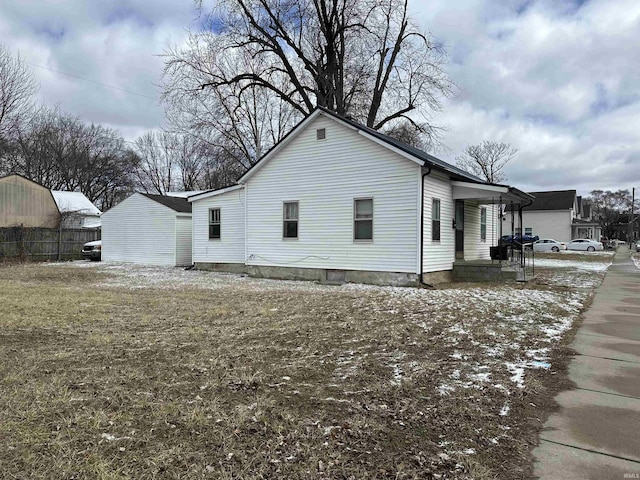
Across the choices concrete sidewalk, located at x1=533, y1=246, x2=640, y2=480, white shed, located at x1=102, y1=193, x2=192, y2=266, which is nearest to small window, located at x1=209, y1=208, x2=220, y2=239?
white shed, located at x1=102, y1=193, x2=192, y2=266

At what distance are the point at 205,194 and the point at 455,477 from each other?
16.8m

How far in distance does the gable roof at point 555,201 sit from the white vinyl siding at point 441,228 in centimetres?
4189

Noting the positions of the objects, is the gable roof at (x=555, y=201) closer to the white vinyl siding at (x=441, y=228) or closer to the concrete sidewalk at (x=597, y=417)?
the white vinyl siding at (x=441, y=228)

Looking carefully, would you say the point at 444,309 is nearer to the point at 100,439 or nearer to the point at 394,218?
the point at 394,218

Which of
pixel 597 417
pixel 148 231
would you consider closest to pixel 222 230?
pixel 148 231

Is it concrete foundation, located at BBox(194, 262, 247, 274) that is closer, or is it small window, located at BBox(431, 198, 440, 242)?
small window, located at BBox(431, 198, 440, 242)

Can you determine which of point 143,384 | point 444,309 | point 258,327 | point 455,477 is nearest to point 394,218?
point 444,309

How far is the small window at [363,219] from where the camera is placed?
13500 millimetres

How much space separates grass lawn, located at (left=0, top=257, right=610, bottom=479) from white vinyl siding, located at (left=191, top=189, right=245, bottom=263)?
9.11m

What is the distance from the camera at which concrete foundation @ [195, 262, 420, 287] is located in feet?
42.2

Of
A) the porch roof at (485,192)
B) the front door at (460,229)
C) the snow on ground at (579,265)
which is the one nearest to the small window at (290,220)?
the porch roof at (485,192)

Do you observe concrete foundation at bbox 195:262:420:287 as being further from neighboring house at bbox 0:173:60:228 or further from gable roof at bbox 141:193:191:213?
neighboring house at bbox 0:173:60:228

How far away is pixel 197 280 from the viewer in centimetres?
1439

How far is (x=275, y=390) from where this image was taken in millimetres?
4043
